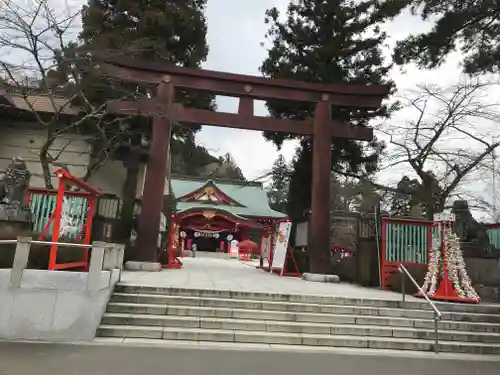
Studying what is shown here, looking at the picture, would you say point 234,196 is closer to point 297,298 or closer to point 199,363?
point 297,298

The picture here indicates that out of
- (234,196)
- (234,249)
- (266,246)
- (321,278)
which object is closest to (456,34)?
(321,278)

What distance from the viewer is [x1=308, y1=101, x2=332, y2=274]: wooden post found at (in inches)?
499

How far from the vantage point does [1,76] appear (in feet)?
35.5

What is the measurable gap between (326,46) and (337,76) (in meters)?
1.26

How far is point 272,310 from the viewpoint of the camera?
7.76m

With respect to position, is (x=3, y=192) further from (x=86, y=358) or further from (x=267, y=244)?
(x=267, y=244)

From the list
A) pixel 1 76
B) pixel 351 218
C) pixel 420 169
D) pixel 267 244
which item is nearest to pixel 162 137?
pixel 1 76

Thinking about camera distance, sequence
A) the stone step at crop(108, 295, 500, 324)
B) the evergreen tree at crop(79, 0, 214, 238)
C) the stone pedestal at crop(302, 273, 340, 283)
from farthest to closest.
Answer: the evergreen tree at crop(79, 0, 214, 238), the stone pedestal at crop(302, 273, 340, 283), the stone step at crop(108, 295, 500, 324)

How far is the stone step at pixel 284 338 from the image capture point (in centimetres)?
662

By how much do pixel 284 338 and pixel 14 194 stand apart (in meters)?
6.57

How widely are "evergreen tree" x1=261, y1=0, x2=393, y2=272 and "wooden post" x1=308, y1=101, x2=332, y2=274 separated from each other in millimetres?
2759

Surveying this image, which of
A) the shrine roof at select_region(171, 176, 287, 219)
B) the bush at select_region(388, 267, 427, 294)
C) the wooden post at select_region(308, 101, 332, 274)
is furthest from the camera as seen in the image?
the shrine roof at select_region(171, 176, 287, 219)

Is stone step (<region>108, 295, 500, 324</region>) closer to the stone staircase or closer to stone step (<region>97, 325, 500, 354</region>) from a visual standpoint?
the stone staircase

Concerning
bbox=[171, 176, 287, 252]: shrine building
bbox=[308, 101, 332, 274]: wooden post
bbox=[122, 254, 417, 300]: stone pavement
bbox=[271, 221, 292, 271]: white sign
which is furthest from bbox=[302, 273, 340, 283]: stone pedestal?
bbox=[171, 176, 287, 252]: shrine building
